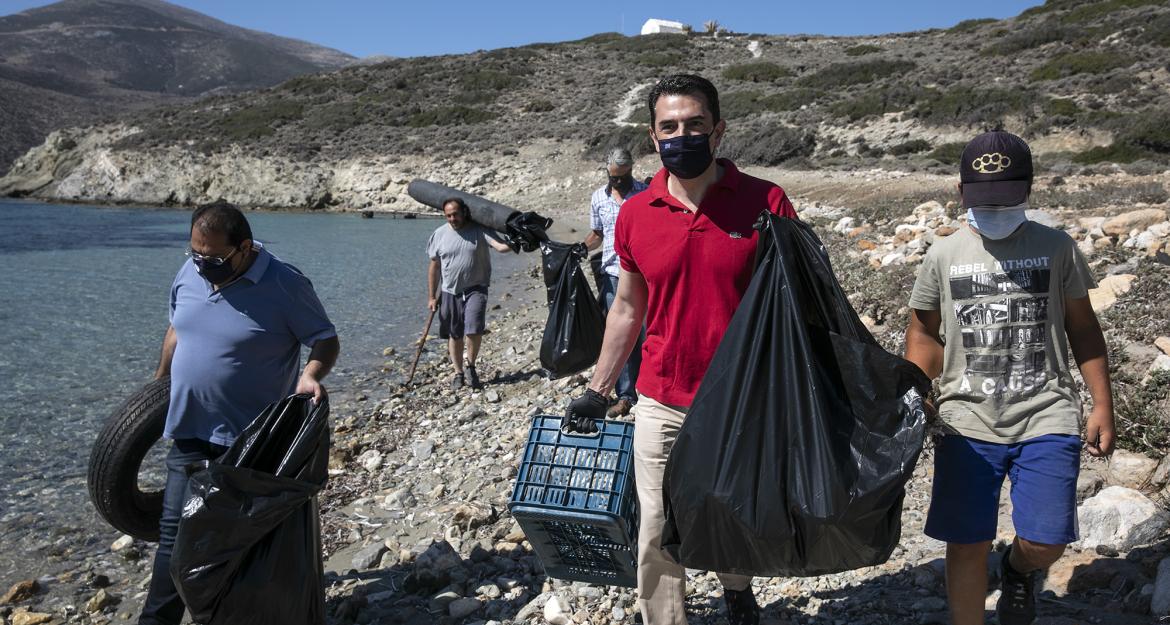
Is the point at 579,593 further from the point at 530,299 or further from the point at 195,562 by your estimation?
the point at 530,299

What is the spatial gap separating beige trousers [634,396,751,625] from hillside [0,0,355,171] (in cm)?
9531

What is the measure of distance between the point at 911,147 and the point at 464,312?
19.6m

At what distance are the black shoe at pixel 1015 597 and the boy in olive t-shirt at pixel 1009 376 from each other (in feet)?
0.11

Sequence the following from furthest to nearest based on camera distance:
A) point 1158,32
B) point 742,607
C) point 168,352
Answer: point 1158,32, point 168,352, point 742,607

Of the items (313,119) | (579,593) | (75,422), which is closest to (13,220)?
(313,119)

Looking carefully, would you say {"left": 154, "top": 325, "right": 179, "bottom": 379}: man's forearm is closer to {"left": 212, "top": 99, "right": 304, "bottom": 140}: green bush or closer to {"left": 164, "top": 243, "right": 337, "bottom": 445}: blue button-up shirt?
{"left": 164, "top": 243, "right": 337, "bottom": 445}: blue button-up shirt

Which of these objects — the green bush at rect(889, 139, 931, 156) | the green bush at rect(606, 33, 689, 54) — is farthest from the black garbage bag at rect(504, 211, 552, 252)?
the green bush at rect(606, 33, 689, 54)

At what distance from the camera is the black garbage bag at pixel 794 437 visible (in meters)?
2.29

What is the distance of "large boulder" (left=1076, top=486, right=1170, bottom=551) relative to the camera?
329 cm

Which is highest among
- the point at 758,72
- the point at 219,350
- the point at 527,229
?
the point at 758,72

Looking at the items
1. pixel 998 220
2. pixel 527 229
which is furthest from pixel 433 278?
pixel 998 220

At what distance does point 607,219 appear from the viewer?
6125 millimetres

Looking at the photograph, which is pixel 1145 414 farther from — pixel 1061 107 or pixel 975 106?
pixel 975 106

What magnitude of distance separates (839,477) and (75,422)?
7413 millimetres
